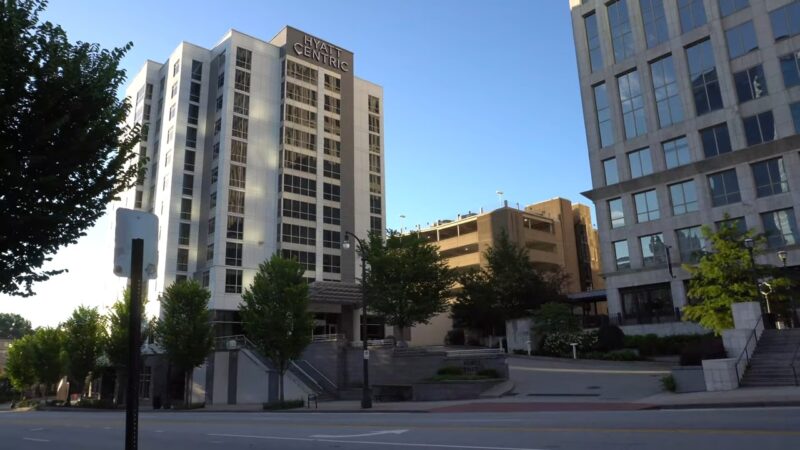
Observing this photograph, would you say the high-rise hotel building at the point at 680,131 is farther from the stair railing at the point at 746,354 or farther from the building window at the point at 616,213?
the stair railing at the point at 746,354

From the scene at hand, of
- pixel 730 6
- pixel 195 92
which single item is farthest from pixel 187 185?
pixel 730 6

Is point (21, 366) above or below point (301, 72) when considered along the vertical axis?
below

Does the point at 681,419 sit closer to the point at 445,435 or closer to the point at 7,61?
the point at 445,435

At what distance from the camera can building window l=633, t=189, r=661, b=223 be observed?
4868 cm

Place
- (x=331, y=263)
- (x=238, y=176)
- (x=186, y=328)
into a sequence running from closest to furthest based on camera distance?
(x=186, y=328) < (x=238, y=176) < (x=331, y=263)

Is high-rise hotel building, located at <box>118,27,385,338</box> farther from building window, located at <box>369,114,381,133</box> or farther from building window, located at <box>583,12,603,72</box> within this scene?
building window, located at <box>583,12,603,72</box>

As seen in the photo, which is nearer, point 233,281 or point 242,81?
point 233,281

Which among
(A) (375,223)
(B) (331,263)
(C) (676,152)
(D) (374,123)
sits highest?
(D) (374,123)

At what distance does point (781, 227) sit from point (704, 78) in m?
13.6

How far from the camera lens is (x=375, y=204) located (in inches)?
3022

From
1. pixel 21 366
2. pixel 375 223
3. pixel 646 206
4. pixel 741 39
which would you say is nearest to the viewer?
pixel 741 39

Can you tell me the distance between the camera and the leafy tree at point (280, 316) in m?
36.2

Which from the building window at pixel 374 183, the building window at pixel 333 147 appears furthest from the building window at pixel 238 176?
the building window at pixel 374 183

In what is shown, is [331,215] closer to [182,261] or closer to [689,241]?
[182,261]
